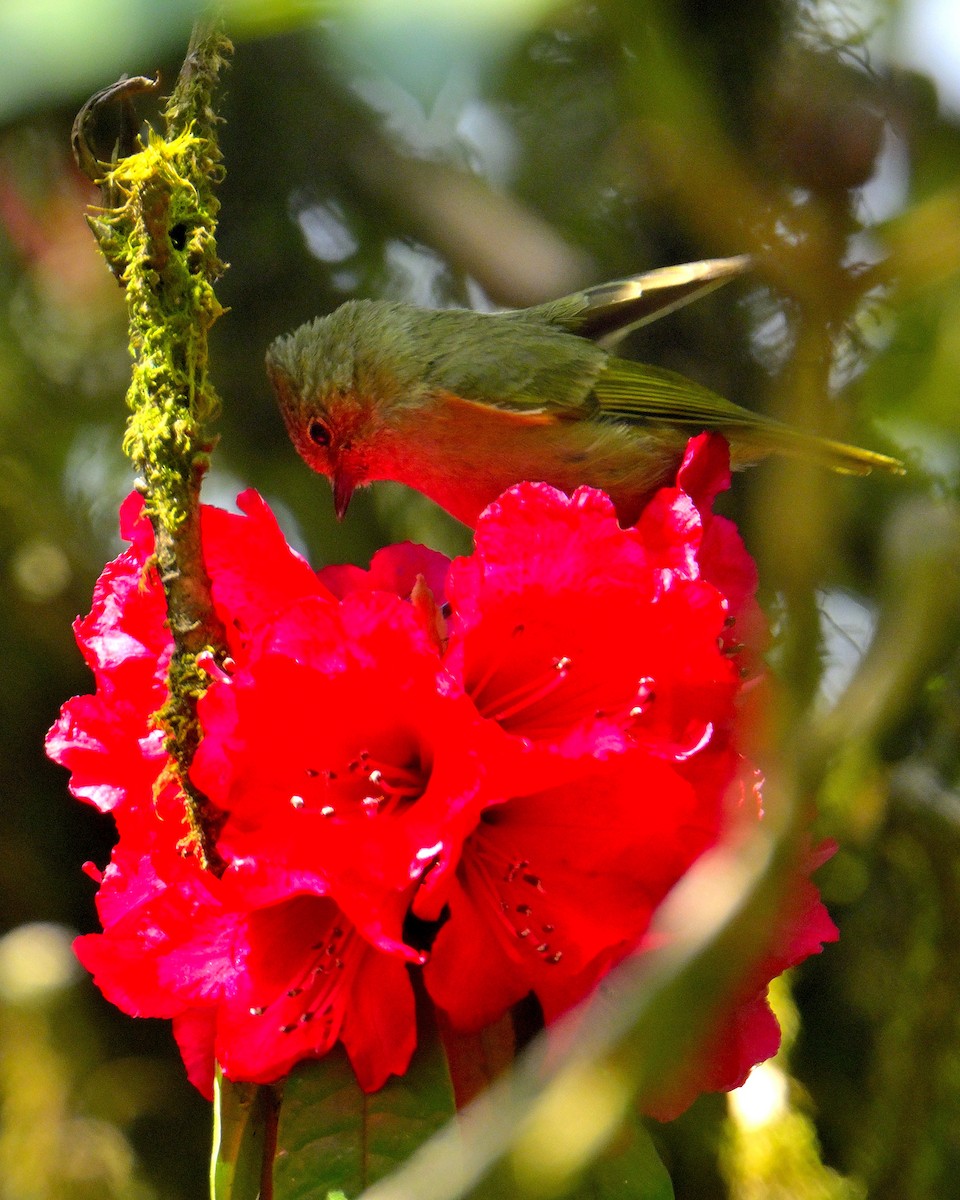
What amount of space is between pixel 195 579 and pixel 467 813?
391mm

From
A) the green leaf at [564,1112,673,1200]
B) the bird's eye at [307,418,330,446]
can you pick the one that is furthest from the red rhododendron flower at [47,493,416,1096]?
the bird's eye at [307,418,330,446]

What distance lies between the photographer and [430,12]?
2.29 feet

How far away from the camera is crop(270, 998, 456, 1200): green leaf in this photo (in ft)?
5.07

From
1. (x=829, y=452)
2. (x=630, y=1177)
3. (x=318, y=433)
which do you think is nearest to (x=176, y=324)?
(x=829, y=452)

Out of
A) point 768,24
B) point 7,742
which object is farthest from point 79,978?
point 768,24

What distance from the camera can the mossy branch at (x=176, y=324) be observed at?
1438 mm

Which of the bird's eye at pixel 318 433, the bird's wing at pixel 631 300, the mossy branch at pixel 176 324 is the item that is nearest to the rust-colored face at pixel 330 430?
the bird's eye at pixel 318 433

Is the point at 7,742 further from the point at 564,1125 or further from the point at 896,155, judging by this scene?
the point at 564,1125

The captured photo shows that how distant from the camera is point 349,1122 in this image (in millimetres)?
1580

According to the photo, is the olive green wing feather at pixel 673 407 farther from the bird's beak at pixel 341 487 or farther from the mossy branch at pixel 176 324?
the mossy branch at pixel 176 324

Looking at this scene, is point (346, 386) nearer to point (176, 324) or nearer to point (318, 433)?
point (318, 433)

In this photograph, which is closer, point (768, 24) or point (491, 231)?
point (768, 24)

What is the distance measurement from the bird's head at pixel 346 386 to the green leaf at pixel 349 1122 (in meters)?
1.62

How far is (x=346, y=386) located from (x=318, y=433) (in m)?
0.12
